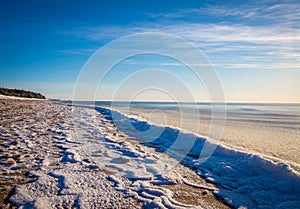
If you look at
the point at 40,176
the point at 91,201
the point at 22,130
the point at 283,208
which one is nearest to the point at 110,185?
the point at 91,201

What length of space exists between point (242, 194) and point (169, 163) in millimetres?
2256

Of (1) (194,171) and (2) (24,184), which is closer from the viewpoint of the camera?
(2) (24,184)

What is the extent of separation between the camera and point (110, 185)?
4.69 m

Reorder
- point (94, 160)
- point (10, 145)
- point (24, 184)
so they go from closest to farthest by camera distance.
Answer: point (24, 184), point (94, 160), point (10, 145)

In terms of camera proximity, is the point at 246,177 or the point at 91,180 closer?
the point at 91,180

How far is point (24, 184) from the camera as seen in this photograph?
14.6 feet

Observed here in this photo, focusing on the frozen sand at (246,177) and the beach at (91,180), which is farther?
the frozen sand at (246,177)

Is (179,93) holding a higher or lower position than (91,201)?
higher

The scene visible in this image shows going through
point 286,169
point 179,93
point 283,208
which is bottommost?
point 283,208

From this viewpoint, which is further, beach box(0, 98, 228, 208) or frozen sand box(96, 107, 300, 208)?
frozen sand box(96, 107, 300, 208)

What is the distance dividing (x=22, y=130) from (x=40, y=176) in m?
6.01

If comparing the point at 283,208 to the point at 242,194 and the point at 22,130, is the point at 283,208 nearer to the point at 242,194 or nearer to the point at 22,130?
the point at 242,194

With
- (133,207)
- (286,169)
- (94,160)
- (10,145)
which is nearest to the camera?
(133,207)

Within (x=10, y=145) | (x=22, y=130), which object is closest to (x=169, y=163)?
(x=10, y=145)
